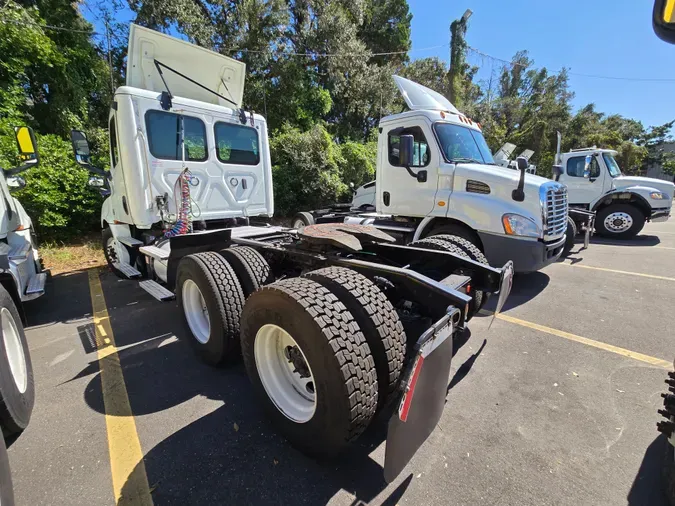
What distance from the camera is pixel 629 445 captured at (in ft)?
7.27

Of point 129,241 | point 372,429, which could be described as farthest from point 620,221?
point 129,241

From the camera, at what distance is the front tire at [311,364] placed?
5.90 ft

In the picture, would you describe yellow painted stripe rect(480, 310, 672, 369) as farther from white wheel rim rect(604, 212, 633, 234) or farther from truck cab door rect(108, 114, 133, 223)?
white wheel rim rect(604, 212, 633, 234)

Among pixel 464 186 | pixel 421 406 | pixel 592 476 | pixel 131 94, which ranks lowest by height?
pixel 592 476

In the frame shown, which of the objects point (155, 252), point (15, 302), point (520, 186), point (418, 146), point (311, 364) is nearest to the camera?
point (311, 364)

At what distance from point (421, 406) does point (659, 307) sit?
493cm

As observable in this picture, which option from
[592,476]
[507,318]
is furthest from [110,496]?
[507,318]

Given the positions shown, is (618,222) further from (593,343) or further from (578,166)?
(593,343)

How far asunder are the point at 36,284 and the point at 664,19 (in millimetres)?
6099

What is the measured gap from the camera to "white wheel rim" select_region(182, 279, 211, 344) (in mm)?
3432

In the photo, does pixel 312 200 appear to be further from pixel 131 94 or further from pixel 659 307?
pixel 659 307

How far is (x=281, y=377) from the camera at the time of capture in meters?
2.42

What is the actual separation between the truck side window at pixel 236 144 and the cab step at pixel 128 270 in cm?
218

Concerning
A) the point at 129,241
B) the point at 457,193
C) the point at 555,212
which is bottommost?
the point at 129,241
